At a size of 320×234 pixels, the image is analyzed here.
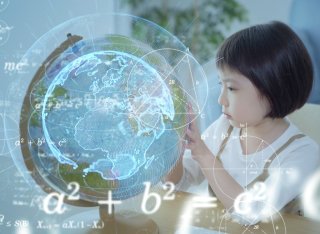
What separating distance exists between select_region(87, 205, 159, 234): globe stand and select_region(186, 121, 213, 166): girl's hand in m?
0.16

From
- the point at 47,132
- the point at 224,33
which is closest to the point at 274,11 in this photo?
the point at 224,33

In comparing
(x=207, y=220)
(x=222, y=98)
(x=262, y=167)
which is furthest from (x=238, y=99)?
(x=207, y=220)

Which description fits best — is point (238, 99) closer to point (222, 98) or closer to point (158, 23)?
point (222, 98)

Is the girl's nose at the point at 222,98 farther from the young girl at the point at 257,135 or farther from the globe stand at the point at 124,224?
the globe stand at the point at 124,224

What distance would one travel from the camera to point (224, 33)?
790mm

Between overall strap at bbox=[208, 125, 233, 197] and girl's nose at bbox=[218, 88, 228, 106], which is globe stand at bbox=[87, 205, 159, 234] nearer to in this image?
overall strap at bbox=[208, 125, 233, 197]

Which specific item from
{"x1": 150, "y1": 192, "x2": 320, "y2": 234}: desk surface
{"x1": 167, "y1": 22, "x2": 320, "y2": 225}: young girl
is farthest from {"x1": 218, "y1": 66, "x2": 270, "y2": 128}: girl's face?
{"x1": 150, "y1": 192, "x2": 320, "y2": 234}: desk surface

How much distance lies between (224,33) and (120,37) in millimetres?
200

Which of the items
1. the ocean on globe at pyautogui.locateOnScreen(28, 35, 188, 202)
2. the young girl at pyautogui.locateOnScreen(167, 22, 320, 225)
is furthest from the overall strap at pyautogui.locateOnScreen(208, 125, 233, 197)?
the ocean on globe at pyautogui.locateOnScreen(28, 35, 188, 202)

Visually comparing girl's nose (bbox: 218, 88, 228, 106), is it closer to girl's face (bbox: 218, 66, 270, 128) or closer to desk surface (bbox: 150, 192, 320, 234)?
girl's face (bbox: 218, 66, 270, 128)

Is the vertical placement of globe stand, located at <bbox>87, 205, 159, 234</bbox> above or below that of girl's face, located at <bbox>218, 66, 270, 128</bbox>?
below

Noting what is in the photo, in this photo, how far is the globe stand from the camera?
82 cm

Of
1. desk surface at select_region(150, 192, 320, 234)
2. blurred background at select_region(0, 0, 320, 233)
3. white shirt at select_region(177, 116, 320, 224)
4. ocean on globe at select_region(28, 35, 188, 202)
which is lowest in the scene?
desk surface at select_region(150, 192, 320, 234)

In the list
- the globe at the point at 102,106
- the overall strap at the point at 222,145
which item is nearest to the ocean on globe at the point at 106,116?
the globe at the point at 102,106
